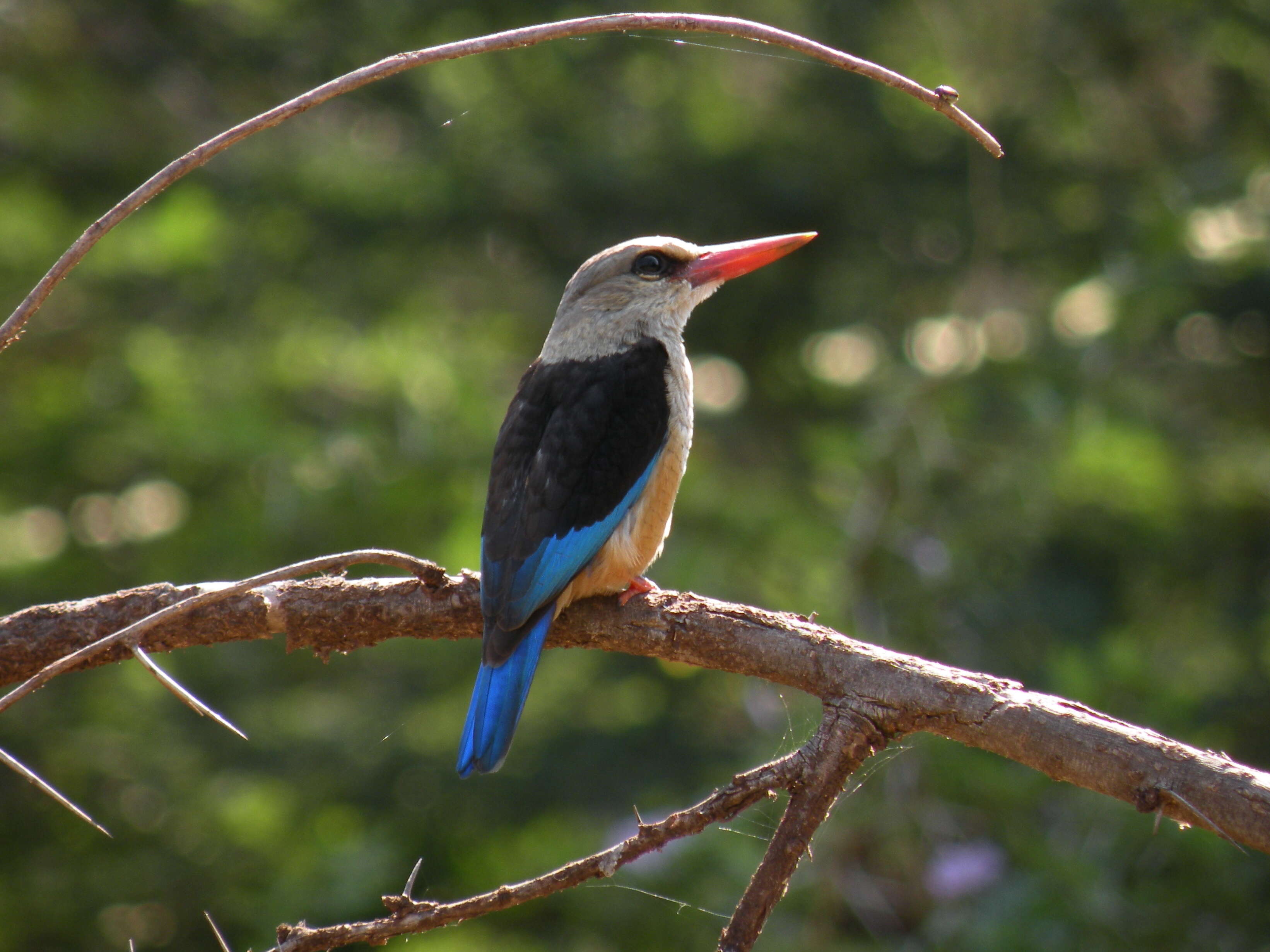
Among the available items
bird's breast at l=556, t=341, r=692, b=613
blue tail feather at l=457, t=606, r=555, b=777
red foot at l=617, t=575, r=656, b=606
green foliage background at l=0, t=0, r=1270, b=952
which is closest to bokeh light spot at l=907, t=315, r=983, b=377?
green foliage background at l=0, t=0, r=1270, b=952

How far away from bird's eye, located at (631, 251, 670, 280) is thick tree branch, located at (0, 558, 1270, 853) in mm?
1165

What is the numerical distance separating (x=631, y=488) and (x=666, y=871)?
1.52m

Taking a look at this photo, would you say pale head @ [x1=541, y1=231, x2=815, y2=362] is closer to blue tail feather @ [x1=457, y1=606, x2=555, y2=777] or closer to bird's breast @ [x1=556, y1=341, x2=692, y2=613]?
bird's breast @ [x1=556, y1=341, x2=692, y2=613]

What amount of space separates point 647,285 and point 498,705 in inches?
55.6

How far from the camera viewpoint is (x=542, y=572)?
2498 millimetres

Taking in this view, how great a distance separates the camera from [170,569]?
495 centimetres

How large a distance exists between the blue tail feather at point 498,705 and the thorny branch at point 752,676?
197 mm

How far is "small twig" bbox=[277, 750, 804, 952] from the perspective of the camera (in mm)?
1545

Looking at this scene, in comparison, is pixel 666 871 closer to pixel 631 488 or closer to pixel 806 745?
pixel 631 488

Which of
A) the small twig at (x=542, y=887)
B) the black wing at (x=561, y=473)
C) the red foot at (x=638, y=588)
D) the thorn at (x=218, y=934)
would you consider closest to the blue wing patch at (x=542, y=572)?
the black wing at (x=561, y=473)

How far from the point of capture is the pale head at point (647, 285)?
3.32m

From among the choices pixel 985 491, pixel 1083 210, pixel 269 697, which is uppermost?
pixel 1083 210

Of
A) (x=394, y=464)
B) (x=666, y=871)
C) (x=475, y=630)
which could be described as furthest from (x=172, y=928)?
(x=475, y=630)

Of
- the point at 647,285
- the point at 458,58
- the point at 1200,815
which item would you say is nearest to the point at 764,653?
the point at 1200,815
